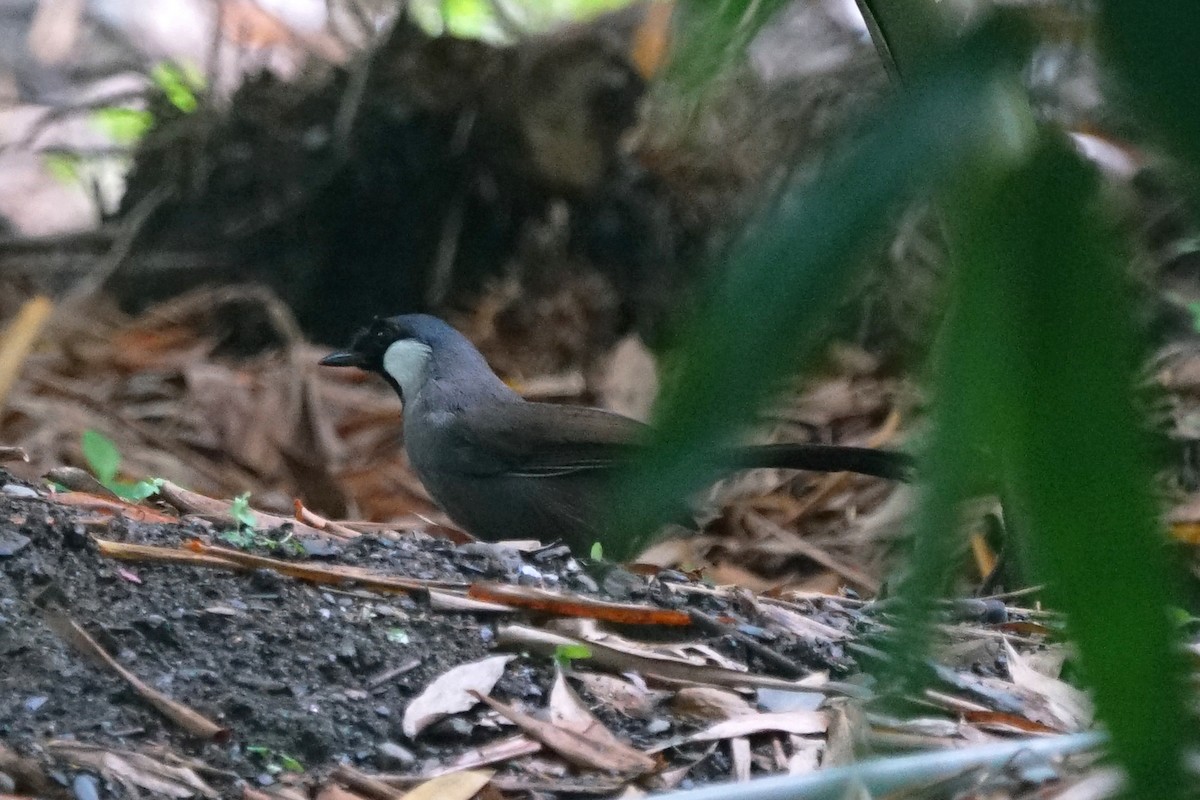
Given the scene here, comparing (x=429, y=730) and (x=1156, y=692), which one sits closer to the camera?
(x=1156, y=692)

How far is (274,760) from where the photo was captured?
6.26ft

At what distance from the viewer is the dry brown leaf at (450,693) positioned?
203cm

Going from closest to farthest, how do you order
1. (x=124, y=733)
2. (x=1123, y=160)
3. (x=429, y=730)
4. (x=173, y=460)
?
(x=1123, y=160)
(x=124, y=733)
(x=429, y=730)
(x=173, y=460)

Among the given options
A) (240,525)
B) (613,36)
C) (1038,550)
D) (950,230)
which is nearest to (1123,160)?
(950,230)

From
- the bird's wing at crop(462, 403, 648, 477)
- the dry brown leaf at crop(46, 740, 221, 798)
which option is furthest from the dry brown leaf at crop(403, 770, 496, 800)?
the bird's wing at crop(462, 403, 648, 477)

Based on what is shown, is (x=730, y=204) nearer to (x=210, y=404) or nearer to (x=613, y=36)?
(x=613, y=36)

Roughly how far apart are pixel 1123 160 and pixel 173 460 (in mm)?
4182

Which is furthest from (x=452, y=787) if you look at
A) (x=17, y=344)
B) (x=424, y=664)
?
(x=17, y=344)

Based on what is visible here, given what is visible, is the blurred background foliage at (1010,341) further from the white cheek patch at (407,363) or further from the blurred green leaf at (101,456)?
the white cheek patch at (407,363)

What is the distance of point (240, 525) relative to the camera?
110 inches

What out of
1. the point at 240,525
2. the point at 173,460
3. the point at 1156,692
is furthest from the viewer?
the point at 173,460

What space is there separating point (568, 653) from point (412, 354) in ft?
7.74

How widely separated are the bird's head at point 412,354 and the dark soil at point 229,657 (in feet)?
5.91

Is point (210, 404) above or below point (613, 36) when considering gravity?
below
